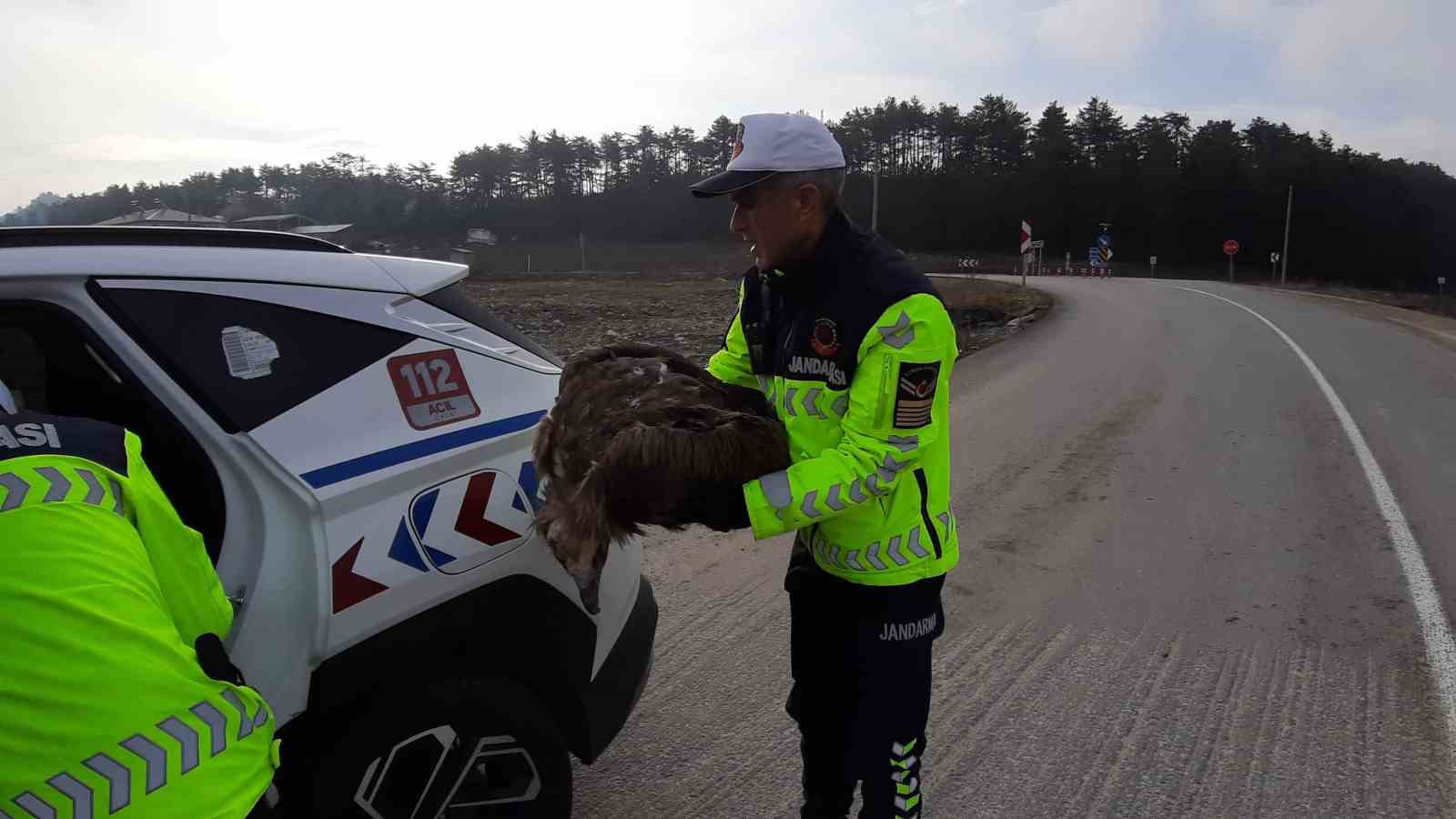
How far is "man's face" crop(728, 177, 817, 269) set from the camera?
208 cm

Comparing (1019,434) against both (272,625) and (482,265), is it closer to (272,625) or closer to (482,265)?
(272,625)

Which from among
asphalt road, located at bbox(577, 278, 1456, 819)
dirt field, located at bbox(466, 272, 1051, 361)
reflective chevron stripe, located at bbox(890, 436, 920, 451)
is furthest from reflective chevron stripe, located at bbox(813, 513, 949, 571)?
dirt field, located at bbox(466, 272, 1051, 361)

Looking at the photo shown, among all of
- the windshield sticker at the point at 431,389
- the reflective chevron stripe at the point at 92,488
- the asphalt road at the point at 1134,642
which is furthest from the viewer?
the asphalt road at the point at 1134,642

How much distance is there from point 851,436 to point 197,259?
164cm

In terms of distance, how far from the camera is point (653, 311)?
912 inches

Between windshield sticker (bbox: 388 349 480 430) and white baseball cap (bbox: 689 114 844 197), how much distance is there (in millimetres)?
922

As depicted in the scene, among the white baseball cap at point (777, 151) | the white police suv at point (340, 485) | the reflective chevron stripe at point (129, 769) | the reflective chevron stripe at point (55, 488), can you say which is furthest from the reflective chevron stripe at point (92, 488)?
the white baseball cap at point (777, 151)

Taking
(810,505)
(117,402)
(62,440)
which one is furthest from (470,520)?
(62,440)

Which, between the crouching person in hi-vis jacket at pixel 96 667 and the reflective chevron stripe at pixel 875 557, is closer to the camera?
the crouching person in hi-vis jacket at pixel 96 667

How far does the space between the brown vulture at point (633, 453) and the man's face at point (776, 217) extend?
1.21 feet

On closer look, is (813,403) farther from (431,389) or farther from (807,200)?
(431,389)

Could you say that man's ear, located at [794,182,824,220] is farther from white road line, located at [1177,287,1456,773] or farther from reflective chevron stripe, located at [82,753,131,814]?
white road line, located at [1177,287,1456,773]

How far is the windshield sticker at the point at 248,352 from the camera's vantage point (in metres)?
2.15

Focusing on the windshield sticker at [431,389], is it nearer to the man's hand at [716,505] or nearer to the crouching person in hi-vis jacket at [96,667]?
the man's hand at [716,505]
